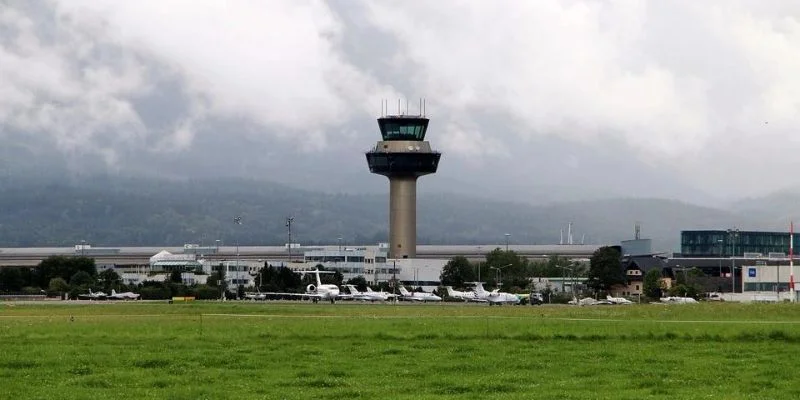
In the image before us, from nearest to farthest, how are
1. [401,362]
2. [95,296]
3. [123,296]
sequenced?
[401,362] → [95,296] → [123,296]

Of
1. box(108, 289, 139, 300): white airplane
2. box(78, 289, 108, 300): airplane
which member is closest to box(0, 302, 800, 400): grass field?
box(78, 289, 108, 300): airplane

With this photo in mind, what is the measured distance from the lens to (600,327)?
73.2 meters

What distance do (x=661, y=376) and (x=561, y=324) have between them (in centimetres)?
3253

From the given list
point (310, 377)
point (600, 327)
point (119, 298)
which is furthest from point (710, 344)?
point (119, 298)

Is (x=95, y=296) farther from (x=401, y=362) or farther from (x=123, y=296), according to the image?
(x=401, y=362)

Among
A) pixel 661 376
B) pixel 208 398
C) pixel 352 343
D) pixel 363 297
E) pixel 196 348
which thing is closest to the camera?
pixel 208 398

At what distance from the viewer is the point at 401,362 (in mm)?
49438

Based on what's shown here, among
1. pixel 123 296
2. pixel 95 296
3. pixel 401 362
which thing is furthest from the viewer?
pixel 123 296

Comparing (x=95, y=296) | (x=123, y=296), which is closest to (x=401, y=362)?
(x=123, y=296)

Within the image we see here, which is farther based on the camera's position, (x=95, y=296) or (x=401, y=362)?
(x=95, y=296)

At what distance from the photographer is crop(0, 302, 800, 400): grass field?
4081cm

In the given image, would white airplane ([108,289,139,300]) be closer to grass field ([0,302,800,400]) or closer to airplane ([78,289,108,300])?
airplane ([78,289,108,300])

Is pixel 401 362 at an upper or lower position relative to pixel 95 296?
upper

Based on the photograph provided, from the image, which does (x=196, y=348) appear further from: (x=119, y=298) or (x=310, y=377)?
(x=119, y=298)
